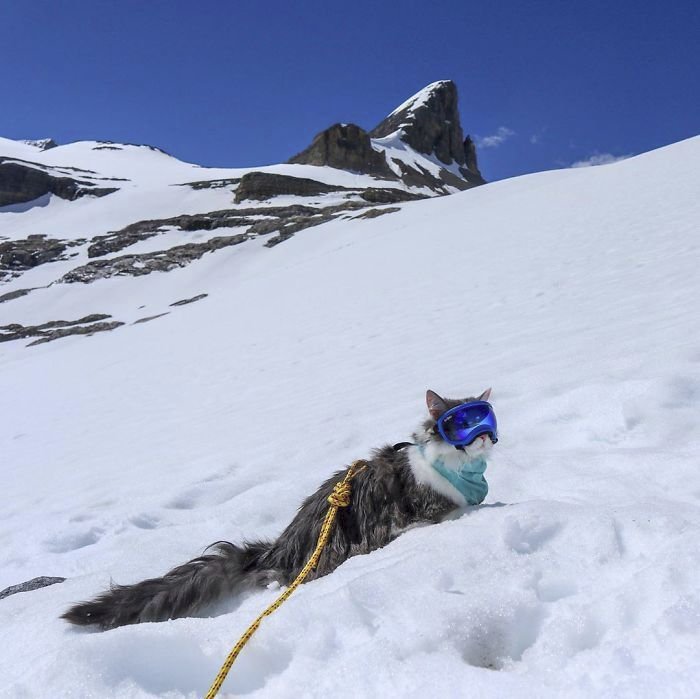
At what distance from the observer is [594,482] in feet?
10.1

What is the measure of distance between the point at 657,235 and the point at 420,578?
1110 centimetres

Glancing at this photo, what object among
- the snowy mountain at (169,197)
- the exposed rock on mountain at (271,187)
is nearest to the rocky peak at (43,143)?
the snowy mountain at (169,197)

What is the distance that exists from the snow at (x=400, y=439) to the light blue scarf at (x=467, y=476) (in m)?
0.25

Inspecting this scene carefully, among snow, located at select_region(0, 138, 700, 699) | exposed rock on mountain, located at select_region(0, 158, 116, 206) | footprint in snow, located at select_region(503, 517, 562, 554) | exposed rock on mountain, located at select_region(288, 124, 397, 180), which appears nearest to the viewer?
snow, located at select_region(0, 138, 700, 699)

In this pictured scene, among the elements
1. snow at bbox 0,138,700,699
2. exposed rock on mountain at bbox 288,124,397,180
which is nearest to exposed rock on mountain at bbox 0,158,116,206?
exposed rock on mountain at bbox 288,124,397,180

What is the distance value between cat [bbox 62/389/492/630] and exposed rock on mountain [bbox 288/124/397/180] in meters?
67.0

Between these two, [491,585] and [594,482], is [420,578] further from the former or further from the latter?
[594,482]

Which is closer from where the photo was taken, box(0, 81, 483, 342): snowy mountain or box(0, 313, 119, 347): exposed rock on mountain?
box(0, 313, 119, 347): exposed rock on mountain

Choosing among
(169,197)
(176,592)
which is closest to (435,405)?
(176,592)

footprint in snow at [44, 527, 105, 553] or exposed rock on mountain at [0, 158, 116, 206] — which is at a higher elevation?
exposed rock on mountain at [0, 158, 116, 206]

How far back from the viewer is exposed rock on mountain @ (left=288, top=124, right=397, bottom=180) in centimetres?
6688

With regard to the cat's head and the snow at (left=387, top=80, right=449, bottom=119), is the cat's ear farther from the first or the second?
the snow at (left=387, top=80, right=449, bottom=119)

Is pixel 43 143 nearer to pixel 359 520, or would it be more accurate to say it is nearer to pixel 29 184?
pixel 29 184

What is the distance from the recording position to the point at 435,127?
3585 inches
